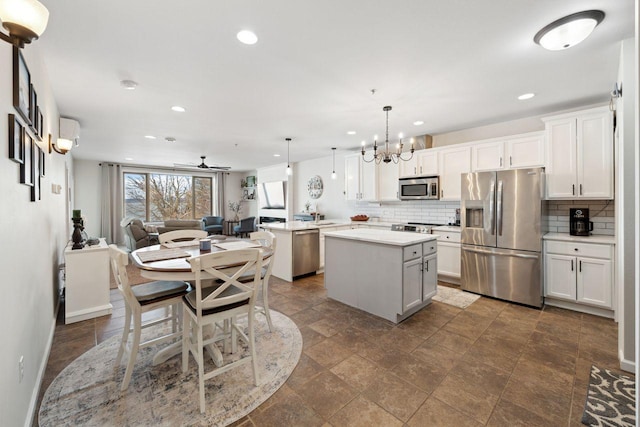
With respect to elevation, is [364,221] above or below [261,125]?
below

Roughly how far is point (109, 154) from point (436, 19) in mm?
7980

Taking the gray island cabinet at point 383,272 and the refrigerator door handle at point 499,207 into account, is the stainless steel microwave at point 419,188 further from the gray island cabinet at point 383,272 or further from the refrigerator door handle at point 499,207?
the gray island cabinet at point 383,272

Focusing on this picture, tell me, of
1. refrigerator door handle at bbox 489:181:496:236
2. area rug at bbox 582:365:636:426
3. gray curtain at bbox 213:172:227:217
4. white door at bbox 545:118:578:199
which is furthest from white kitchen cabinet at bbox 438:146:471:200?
gray curtain at bbox 213:172:227:217

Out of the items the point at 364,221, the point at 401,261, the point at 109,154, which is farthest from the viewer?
the point at 109,154

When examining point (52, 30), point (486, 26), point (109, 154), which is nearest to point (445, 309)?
point (486, 26)

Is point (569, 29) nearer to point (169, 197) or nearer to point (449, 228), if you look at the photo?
point (449, 228)

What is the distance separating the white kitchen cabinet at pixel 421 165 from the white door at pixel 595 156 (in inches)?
70.8

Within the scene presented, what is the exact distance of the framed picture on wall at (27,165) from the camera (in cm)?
164

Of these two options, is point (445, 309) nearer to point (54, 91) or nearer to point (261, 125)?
point (261, 125)

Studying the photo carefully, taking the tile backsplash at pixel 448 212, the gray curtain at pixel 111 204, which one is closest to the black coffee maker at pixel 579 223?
the tile backsplash at pixel 448 212

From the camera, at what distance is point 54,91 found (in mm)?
3014

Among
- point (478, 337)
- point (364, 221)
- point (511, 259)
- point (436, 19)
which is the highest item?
point (436, 19)

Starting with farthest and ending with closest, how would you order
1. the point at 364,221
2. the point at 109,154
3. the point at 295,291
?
1. the point at 109,154
2. the point at 364,221
3. the point at 295,291

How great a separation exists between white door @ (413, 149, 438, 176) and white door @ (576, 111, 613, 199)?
179 centimetres
